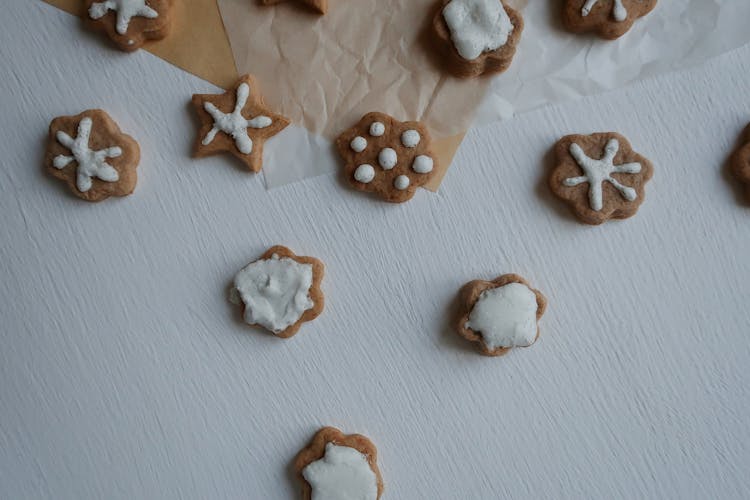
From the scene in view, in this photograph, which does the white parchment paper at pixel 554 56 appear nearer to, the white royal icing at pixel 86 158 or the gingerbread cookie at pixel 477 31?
the gingerbread cookie at pixel 477 31

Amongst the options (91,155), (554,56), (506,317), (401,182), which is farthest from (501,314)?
(91,155)

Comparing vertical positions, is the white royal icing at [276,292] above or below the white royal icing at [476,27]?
below

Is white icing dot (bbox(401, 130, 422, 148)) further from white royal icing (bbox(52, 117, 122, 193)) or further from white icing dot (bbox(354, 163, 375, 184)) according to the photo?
white royal icing (bbox(52, 117, 122, 193))

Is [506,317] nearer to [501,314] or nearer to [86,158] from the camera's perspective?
[501,314]

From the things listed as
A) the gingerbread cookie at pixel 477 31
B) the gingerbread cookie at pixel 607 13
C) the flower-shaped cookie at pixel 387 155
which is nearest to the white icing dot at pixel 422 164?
the flower-shaped cookie at pixel 387 155

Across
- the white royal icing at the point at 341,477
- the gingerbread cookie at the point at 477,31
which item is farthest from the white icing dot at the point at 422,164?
the white royal icing at the point at 341,477

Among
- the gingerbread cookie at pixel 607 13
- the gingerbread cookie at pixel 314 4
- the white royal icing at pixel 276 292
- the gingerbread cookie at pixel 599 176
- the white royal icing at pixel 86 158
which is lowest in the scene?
the white royal icing at pixel 276 292
